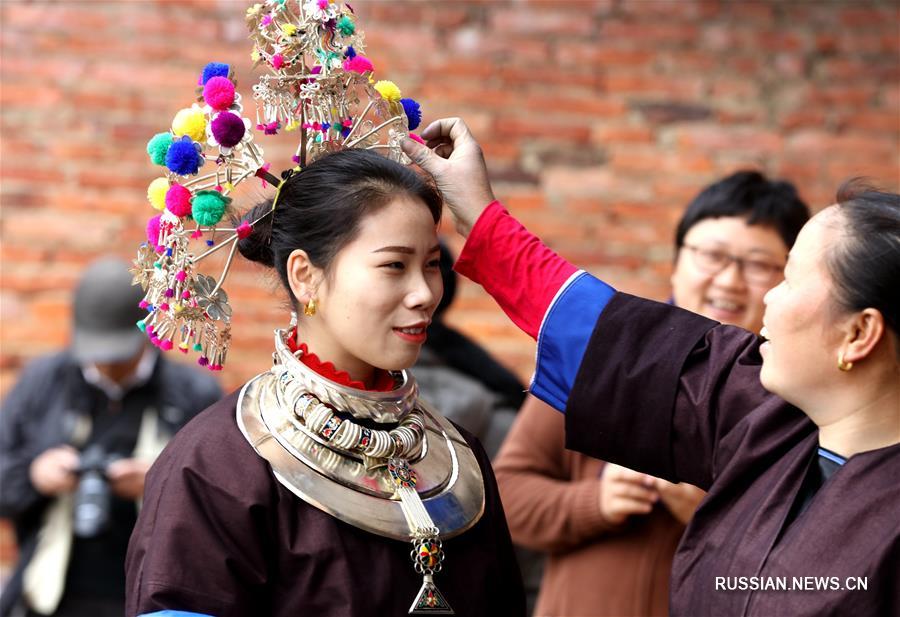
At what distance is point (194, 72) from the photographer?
5.01 m

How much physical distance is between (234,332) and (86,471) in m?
1.19

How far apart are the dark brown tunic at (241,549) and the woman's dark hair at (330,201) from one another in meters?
0.32

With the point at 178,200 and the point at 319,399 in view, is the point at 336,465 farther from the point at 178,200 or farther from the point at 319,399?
the point at 178,200

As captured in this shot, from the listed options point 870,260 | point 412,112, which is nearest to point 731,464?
point 870,260

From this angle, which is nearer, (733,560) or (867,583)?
(867,583)

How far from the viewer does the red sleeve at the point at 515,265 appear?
101 inches

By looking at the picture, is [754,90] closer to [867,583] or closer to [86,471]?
[86,471]

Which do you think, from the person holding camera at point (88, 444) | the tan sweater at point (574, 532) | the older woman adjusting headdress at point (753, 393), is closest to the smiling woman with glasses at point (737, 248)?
the tan sweater at point (574, 532)

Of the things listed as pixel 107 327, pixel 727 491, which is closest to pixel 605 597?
pixel 727 491

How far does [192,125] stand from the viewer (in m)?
2.32

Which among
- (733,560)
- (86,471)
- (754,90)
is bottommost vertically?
(86,471)

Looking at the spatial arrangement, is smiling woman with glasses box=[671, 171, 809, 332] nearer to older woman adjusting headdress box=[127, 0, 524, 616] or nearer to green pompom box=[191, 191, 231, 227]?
older woman adjusting headdress box=[127, 0, 524, 616]

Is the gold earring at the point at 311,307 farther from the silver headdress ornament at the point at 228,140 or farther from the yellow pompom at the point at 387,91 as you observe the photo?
the yellow pompom at the point at 387,91

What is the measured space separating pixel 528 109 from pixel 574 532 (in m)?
2.30
